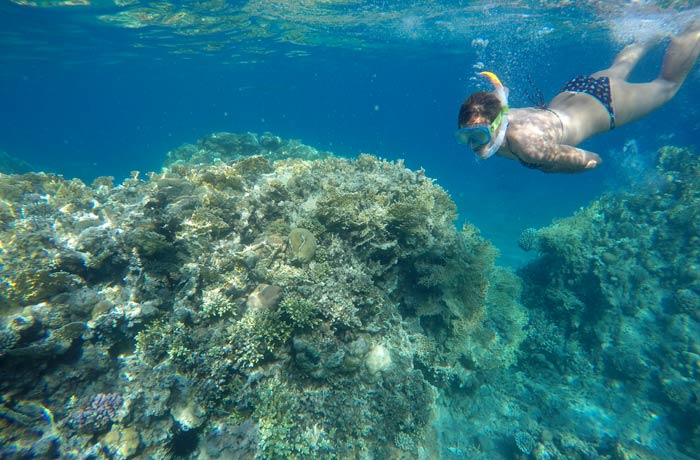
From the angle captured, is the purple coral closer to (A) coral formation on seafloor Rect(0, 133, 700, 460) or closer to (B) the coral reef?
(A) coral formation on seafloor Rect(0, 133, 700, 460)

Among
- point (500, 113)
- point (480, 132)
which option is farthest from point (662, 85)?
point (480, 132)

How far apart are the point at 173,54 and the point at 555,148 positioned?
4552 centimetres

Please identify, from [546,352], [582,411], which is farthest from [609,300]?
[582,411]

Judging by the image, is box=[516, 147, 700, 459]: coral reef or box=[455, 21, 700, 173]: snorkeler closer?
box=[455, 21, 700, 173]: snorkeler

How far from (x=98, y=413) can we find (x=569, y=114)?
7.58 m

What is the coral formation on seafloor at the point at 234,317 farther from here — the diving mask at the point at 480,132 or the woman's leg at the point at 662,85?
the woman's leg at the point at 662,85

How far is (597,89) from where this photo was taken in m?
5.32

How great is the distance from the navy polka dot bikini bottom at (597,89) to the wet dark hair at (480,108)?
3.39 m

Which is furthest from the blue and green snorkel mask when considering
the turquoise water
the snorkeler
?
the turquoise water

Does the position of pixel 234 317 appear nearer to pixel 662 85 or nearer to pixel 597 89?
pixel 597 89

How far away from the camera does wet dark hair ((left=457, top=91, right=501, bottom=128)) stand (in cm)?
311

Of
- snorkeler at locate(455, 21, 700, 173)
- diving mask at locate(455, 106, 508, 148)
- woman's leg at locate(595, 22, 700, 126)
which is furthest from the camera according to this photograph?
woman's leg at locate(595, 22, 700, 126)

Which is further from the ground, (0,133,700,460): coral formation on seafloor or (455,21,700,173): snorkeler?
(455,21,700,173): snorkeler

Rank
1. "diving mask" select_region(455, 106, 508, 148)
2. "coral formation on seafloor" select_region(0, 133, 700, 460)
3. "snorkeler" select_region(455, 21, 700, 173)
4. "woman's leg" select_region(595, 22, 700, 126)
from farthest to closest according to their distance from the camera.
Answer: "woman's leg" select_region(595, 22, 700, 126) < "coral formation on seafloor" select_region(0, 133, 700, 460) < "snorkeler" select_region(455, 21, 700, 173) < "diving mask" select_region(455, 106, 508, 148)
